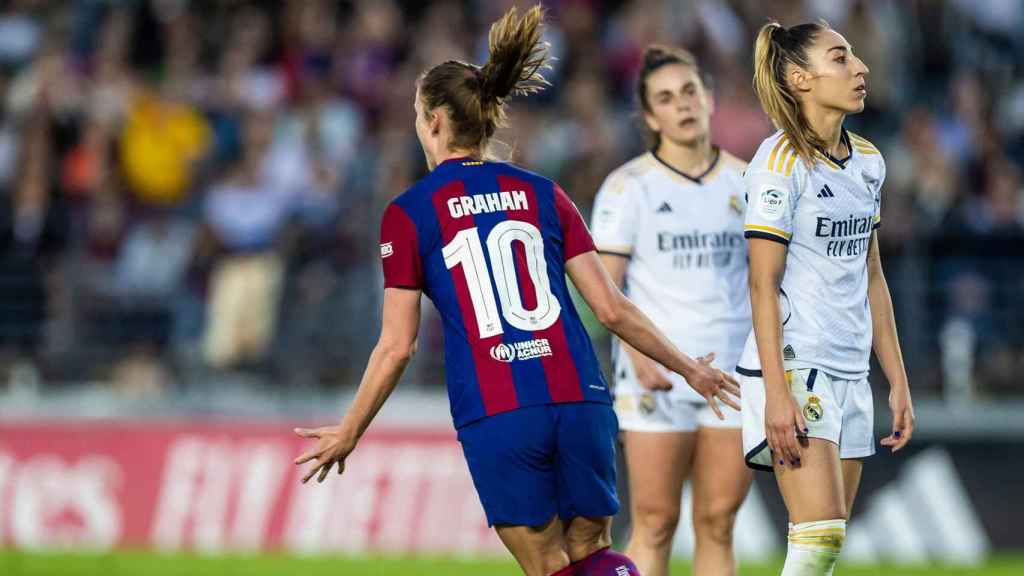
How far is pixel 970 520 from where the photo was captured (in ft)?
42.1

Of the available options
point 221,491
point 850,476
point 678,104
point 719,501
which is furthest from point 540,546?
point 221,491

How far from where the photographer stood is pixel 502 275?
19.1 ft

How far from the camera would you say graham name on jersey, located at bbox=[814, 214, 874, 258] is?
6.22 m

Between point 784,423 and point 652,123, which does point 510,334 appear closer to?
point 784,423

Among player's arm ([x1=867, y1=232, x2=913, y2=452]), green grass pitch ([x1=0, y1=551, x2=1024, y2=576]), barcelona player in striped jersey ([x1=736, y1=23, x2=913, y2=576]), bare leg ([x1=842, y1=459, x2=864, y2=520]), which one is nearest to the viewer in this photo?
barcelona player in striped jersey ([x1=736, y1=23, x2=913, y2=576])

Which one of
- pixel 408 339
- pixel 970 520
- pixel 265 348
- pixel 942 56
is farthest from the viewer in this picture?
pixel 942 56

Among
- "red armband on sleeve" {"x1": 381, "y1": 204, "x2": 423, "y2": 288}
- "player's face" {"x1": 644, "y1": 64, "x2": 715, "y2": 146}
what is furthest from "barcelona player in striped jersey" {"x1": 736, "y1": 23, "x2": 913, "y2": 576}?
"player's face" {"x1": 644, "y1": 64, "x2": 715, "y2": 146}

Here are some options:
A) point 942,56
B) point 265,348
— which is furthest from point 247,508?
point 942,56

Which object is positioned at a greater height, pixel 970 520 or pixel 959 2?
pixel 959 2

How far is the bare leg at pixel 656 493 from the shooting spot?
7.59m

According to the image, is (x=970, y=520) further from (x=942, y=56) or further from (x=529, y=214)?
(x=529, y=214)

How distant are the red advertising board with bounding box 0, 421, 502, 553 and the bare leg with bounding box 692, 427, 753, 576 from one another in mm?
5705

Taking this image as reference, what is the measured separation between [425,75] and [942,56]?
1079 centimetres

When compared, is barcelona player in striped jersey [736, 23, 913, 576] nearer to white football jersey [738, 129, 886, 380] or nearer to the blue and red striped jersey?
white football jersey [738, 129, 886, 380]
